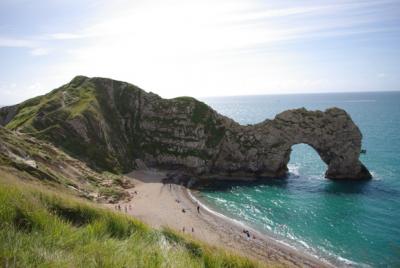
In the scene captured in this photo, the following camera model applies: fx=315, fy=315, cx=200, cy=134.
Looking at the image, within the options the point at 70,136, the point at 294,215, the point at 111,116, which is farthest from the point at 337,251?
the point at 111,116

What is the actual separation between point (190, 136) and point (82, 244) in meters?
77.0

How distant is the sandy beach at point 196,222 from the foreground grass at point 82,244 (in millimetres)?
28991

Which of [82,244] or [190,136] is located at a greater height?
[82,244]

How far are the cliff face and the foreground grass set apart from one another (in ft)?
213

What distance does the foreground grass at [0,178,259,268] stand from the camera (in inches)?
216

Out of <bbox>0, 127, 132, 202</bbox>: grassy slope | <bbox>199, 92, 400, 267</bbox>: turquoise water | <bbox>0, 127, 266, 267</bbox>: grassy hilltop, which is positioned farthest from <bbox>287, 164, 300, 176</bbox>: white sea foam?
<bbox>0, 127, 266, 267</bbox>: grassy hilltop

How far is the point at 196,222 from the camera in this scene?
5216cm

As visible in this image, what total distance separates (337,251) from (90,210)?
4100cm

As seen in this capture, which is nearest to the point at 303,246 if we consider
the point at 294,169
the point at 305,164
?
the point at 294,169

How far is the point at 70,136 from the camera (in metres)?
73.4

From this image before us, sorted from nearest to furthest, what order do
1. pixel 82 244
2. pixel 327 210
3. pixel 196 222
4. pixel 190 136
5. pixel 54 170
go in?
pixel 82 244, pixel 196 222, pixel 54 170, pixel 327 210, pixel 190 136

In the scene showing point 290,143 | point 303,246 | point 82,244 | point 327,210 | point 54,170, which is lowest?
point 303,246

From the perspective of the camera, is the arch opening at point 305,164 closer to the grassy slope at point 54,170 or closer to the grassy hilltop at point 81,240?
the grassy slope at point 54,170

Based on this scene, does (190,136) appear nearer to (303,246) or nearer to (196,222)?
(196,222)
